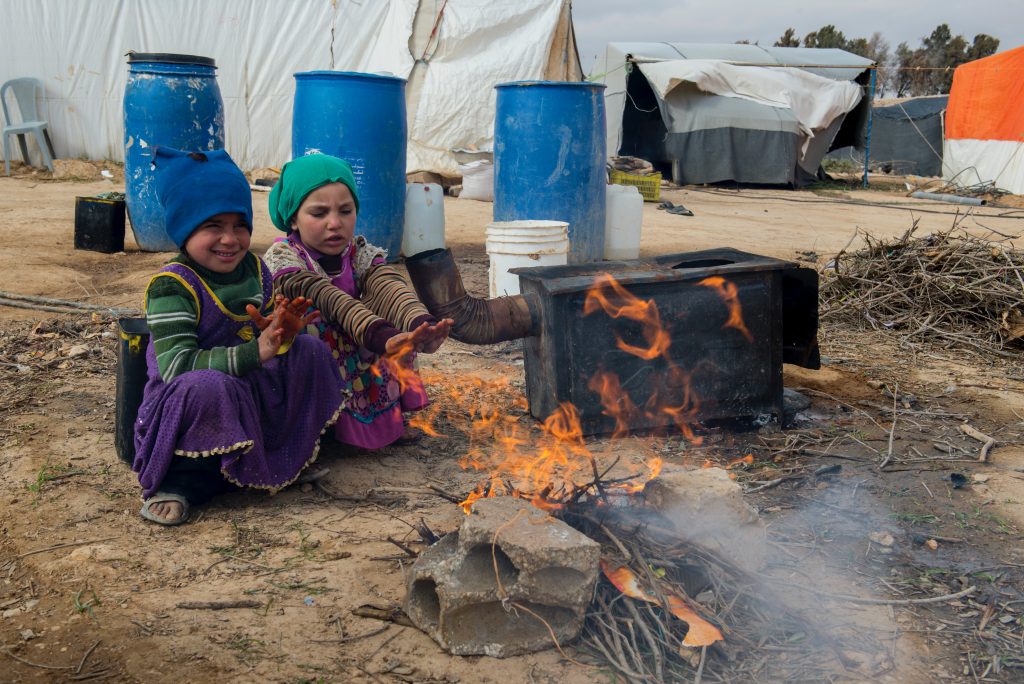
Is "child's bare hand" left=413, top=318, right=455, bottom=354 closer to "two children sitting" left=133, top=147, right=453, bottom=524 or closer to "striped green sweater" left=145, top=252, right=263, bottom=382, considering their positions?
"two children sitting" left=133, top=147, right=453, bottom=524

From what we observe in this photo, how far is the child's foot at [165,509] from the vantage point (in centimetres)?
265

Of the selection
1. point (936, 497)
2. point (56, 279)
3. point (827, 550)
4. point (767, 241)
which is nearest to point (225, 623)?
point (827, 550)

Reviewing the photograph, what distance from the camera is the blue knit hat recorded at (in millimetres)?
2676

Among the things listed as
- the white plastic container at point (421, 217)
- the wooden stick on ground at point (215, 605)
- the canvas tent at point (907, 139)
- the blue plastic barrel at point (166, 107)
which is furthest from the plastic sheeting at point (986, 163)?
the wooden stick on ground at point (215, 605)

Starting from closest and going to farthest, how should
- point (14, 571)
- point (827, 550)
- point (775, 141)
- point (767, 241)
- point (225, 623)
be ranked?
point (225, 623)
point (14, 571)
point (827, 550)
point (767, 241)
point (775, 141)

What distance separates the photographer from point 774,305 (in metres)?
3.52

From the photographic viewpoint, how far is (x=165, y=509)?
2668 millimetres

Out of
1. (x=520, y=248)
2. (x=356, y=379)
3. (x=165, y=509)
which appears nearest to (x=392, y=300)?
(x=356, y=379)

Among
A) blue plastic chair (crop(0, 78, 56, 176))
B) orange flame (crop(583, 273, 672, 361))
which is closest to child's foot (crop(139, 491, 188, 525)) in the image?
orange flame (crop(583, 273, 672, 361))

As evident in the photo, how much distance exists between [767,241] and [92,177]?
930cm

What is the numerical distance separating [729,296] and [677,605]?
160 cm

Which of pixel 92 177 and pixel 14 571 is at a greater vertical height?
pixel 92 177

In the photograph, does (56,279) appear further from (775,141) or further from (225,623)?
(775,141)

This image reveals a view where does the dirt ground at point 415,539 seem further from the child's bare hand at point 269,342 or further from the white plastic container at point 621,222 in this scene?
the white plastic container at point 621,222
